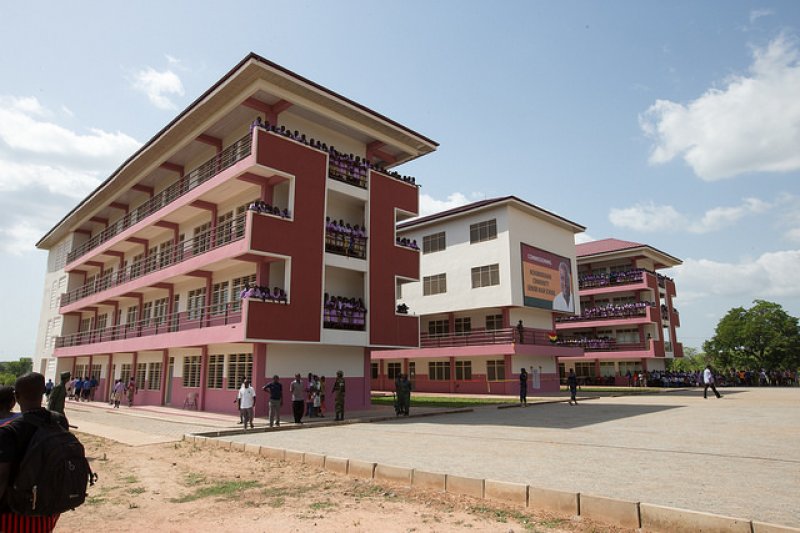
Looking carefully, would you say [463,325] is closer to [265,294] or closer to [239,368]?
[239,368]

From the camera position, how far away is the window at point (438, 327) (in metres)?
42.2

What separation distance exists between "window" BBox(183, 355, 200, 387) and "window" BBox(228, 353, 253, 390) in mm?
3252

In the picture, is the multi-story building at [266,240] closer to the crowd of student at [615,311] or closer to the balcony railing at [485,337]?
the balcony railing at [485,337]

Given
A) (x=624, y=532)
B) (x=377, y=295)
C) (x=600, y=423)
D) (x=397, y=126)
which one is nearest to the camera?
(x=624, y=532)

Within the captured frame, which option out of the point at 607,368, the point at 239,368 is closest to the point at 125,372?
the point at 239,368

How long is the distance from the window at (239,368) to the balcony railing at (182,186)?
28.3 feet

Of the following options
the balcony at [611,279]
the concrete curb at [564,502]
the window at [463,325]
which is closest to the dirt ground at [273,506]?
the concrete curb at [564,502]

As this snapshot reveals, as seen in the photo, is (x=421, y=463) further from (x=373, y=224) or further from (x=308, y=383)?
(x=373, y=224)

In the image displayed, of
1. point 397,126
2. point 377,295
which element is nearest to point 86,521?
point 377,295

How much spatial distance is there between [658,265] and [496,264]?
27146 mm

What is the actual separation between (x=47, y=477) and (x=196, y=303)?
25581 mm

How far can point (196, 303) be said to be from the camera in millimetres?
27547

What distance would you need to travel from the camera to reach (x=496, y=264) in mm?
37625

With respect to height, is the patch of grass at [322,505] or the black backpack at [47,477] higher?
the black backpack at [47,477]
